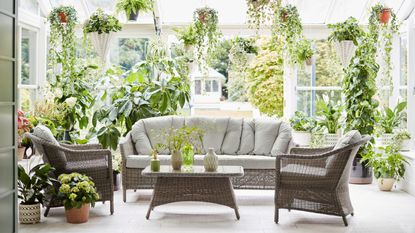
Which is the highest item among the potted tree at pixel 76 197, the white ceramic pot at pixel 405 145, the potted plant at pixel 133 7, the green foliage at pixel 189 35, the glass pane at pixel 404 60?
the potted plant at pixel 133 7

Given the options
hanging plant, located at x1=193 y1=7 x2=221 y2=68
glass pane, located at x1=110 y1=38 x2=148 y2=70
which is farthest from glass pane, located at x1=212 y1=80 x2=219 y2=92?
hanging plant, located at x1=193 y1=7 x2=221 y2=68

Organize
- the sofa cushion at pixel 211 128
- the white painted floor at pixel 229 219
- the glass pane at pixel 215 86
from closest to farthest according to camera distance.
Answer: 1. the white painted floor at pixel 229 219
2. the sofa cushion at pixel 211 128
3. the glass pane at pixel 215 86

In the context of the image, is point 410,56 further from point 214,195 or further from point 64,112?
point 64,112

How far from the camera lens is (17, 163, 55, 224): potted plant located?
17.4ft

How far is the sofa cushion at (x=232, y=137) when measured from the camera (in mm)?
7102

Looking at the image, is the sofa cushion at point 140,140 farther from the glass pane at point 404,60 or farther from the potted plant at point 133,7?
the glass pane at point 404,60

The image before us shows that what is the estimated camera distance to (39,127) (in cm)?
580

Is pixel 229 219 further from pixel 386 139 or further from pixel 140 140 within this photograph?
pixel 386 139

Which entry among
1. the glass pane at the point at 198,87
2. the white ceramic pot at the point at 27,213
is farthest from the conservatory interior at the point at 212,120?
the glass pane at the point at 198,87

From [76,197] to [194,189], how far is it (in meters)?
1.16

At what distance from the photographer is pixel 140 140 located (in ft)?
22.8

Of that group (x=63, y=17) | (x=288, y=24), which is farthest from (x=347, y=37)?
(x=63, y=17)

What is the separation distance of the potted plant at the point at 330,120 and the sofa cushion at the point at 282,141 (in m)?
1.51

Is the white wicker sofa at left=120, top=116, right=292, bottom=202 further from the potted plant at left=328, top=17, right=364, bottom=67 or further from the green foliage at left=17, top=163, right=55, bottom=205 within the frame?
the potted plant at left=328, top=17, right=364, bottom=67
